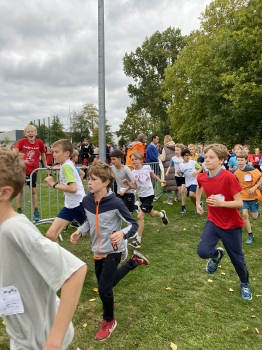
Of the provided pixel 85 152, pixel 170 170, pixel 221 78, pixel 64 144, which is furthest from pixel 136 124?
pixel 64 144

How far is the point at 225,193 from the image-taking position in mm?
3994

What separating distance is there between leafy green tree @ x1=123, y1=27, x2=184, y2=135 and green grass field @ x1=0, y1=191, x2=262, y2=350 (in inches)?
1657

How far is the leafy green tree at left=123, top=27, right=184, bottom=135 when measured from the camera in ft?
153

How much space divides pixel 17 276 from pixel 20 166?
1.55ft

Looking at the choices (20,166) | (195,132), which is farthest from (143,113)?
(20,166)

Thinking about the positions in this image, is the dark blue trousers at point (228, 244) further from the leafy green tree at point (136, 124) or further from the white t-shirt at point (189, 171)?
the leafy green tree at point (136, 124)

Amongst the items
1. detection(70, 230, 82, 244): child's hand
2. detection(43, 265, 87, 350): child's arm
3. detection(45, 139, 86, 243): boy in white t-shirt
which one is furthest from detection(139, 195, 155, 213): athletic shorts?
detection(43, 265, 87, 350): child's arm

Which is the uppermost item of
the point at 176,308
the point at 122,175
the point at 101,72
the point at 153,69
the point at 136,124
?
the point at 153,69

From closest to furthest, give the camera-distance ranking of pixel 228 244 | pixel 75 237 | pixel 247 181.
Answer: pixel 75 237 < pixel 228 244 < pixel 247 181

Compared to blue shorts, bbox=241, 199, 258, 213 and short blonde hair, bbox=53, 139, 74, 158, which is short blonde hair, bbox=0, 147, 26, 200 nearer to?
short blonde hair, bbox=53, 139, 74, 158

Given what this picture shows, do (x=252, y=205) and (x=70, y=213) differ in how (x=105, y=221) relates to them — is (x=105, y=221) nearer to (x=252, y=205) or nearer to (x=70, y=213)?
(x=70, y=213)

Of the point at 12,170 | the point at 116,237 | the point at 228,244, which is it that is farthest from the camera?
the point at 228,244

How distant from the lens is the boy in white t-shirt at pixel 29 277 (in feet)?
4.07

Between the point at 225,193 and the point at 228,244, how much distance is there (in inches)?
25.2
